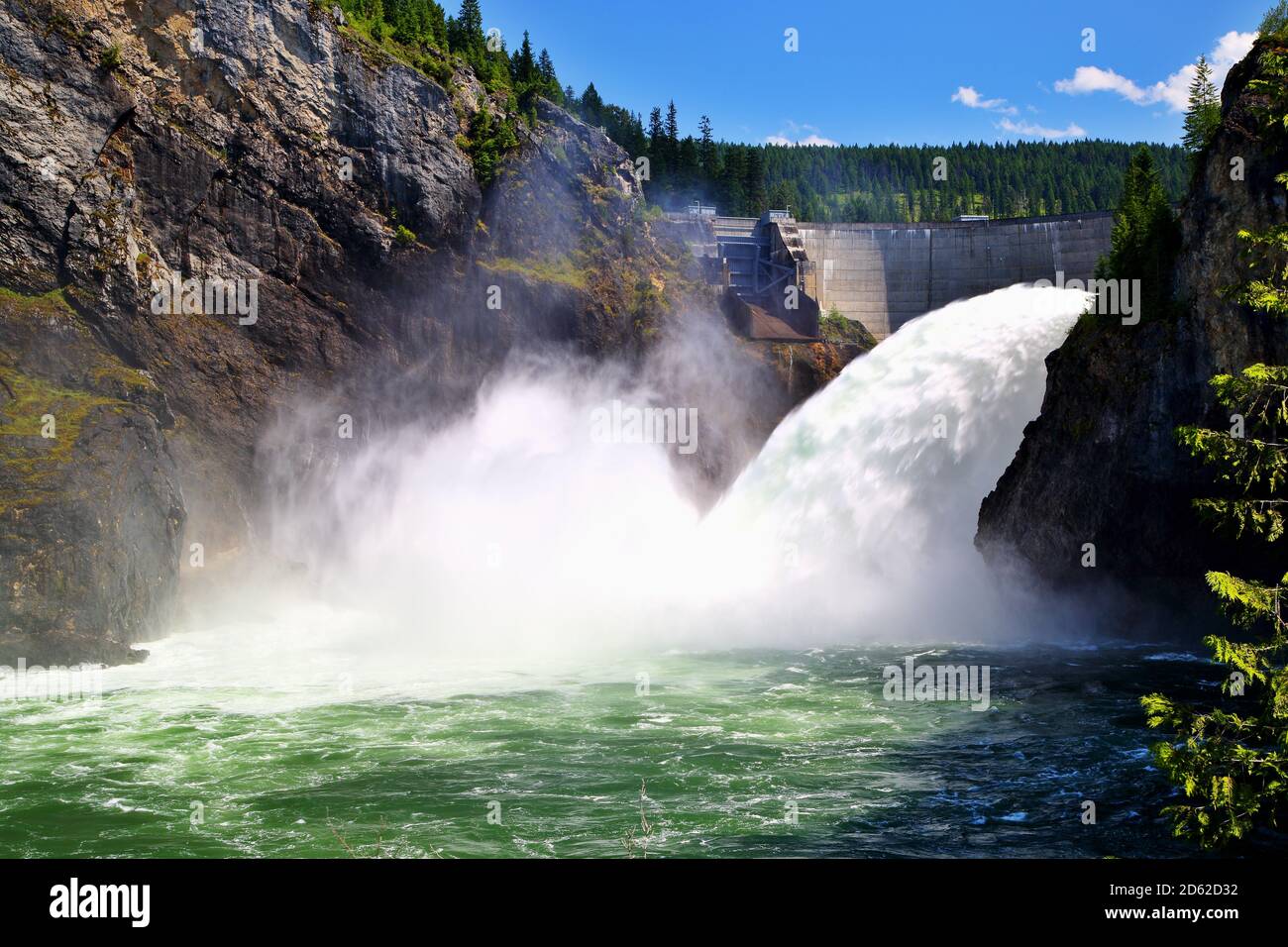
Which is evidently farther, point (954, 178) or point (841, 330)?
point (954, 178)

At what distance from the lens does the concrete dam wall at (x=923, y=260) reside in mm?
57250

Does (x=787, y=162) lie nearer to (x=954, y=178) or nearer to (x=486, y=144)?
(x=954, y=178)

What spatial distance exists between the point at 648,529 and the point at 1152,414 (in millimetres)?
19902

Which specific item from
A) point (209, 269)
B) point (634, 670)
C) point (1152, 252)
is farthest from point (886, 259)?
point (634, 670)

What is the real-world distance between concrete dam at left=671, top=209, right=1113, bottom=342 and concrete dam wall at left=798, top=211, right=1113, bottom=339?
53mm

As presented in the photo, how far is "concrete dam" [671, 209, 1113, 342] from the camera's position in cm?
5675

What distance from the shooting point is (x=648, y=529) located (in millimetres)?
43031

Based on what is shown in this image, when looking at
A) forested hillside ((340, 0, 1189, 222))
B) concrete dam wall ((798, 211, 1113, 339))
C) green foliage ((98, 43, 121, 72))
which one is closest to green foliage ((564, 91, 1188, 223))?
forested hillside ((340, 0, 1189, 222))

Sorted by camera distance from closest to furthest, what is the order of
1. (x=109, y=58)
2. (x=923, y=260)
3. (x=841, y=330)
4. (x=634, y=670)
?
(x=634, y=670) < (x=109, y=58) < (x=841, y=330) < (x=923, y=260)

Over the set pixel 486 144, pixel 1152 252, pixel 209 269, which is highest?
pixel 486 144

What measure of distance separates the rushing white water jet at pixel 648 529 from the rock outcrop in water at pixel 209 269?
8.50 feet

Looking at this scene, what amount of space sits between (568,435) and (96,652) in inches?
880

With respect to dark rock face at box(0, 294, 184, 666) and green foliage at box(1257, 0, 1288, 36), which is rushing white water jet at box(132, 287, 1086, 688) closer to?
dark rock face at box(0, 294, 184, 666)
